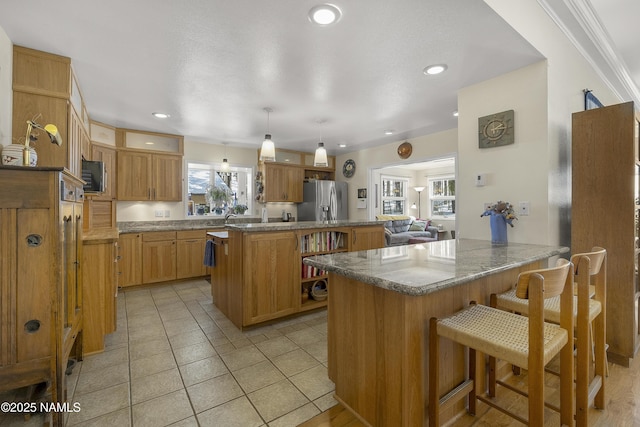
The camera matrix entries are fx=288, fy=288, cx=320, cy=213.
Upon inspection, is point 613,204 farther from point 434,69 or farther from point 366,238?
point 366,238

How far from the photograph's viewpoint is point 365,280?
1.29 metres

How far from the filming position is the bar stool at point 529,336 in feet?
3.57

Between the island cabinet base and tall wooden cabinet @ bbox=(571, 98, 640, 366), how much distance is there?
1201 mm

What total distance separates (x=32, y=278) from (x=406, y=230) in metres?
7.82

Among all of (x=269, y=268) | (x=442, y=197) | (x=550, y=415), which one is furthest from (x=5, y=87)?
(x=442, y=197)

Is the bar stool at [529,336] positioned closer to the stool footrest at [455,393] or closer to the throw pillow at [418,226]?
the stool footrest at [455,393]

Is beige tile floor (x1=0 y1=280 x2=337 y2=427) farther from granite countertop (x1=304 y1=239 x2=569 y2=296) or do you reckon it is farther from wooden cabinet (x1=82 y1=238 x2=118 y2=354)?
granite countertop (x1=304 y1=239 x2=569 y2=296)

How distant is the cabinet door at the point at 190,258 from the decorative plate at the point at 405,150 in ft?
Answer: 12.5

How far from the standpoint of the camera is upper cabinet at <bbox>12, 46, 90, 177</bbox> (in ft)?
7.35

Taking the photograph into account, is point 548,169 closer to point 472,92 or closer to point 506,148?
point 506,148

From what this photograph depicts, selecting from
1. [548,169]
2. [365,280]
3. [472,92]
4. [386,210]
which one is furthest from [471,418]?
[386,210]

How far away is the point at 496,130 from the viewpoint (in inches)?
103

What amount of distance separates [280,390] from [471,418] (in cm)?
113

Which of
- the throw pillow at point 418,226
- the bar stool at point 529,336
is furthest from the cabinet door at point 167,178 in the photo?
the throw pillow at point 418,226
